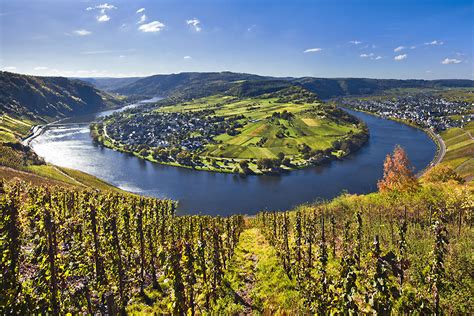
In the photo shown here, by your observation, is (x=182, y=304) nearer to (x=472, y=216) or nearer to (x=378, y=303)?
(x=378, y=303)

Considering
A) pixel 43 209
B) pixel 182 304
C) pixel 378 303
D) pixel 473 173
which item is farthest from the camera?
pixel 473 173

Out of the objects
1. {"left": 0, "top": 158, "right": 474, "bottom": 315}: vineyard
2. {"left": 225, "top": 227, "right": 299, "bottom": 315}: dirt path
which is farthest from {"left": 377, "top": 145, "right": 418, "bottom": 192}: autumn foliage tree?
{"left": 225, "top": 227, "right": 299, "bottom": 315}: dirt path

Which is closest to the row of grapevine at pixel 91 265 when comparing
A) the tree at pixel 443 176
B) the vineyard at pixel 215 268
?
the vineyard at pixel 215 268

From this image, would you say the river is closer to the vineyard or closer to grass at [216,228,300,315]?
the vineyard

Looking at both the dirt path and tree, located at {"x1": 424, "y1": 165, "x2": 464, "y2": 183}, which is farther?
tree, located at {"x1": 424, "y1": 165, "x2": 464, "y2": 183}

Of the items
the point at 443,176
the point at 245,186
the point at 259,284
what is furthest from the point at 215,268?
the point at 245,186

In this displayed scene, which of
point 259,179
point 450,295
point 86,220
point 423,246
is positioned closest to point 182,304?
point 86,220
